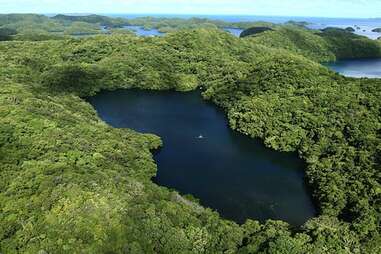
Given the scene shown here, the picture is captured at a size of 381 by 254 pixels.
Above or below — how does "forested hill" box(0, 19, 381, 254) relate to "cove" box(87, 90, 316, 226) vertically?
above

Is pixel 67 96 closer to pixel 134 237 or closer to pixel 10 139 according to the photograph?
pixel 10 139

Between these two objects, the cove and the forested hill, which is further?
the cove

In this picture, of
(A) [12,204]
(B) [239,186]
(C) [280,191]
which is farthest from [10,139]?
(C) [280,191]

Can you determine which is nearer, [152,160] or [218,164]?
[152,160]

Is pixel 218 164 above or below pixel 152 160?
below
